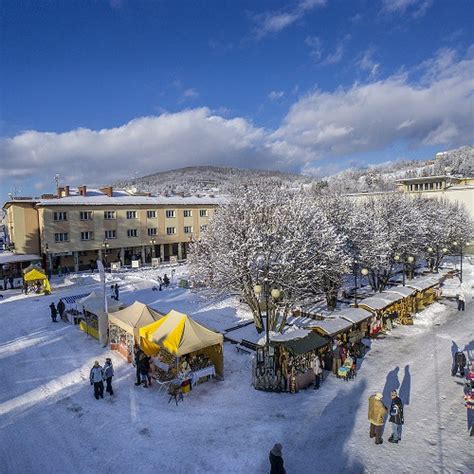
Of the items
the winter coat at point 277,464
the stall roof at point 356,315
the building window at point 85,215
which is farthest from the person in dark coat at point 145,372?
the building window at point 85,215

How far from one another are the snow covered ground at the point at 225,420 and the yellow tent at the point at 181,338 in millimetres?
1150

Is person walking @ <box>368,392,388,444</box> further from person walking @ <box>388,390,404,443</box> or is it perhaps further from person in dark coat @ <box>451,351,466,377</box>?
person in dark coat @ <box>451,351,466,377</box>

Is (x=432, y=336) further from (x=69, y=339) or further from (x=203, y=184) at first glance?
(x=203, y=184)

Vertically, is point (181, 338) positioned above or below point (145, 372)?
above

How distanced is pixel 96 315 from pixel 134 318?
3.84 m

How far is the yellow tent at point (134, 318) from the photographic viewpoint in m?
15.2

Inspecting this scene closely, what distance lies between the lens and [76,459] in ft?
30.6

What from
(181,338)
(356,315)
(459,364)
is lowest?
(459,364)

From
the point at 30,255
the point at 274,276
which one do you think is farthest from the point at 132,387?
the point at 30,255

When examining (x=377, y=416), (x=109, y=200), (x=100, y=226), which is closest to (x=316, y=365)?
(x=377, y=416)

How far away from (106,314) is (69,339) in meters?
2.82

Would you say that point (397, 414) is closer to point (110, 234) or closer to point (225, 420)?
point (225, 420)

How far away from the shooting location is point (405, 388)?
12.9 m

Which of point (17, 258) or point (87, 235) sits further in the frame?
point (87, 235)
